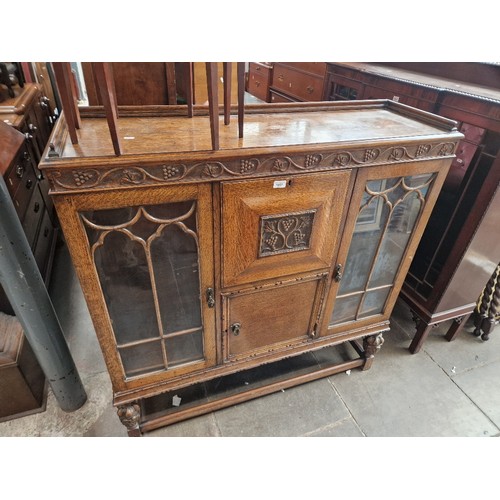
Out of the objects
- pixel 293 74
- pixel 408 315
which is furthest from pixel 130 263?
pixel 293 74

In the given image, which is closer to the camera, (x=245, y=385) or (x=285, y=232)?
(x=285, y=232)

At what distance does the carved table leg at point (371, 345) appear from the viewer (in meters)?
1.56

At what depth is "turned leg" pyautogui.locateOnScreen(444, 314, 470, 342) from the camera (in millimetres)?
1771

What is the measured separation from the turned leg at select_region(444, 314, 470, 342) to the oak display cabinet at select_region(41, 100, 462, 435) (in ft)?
2.04

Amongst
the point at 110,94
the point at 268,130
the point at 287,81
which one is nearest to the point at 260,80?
the point at 287,81

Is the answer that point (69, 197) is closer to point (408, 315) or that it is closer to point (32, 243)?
point (32, 243)

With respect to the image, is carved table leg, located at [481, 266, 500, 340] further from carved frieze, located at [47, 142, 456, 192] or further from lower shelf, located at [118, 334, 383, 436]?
carved frieze, located at [47, 142, 456, 192]

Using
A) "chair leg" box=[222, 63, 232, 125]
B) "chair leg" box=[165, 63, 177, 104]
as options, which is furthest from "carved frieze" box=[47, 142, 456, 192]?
"chair leg" box=[165, 63, 177, 104]

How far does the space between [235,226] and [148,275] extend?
0.28 m

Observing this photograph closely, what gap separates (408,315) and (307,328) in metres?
0.96

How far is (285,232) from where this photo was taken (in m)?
1.03

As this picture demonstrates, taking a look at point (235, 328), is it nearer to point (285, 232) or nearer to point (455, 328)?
point (285, 232)

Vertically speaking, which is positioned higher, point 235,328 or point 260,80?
point 260,80

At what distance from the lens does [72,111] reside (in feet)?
2.80
